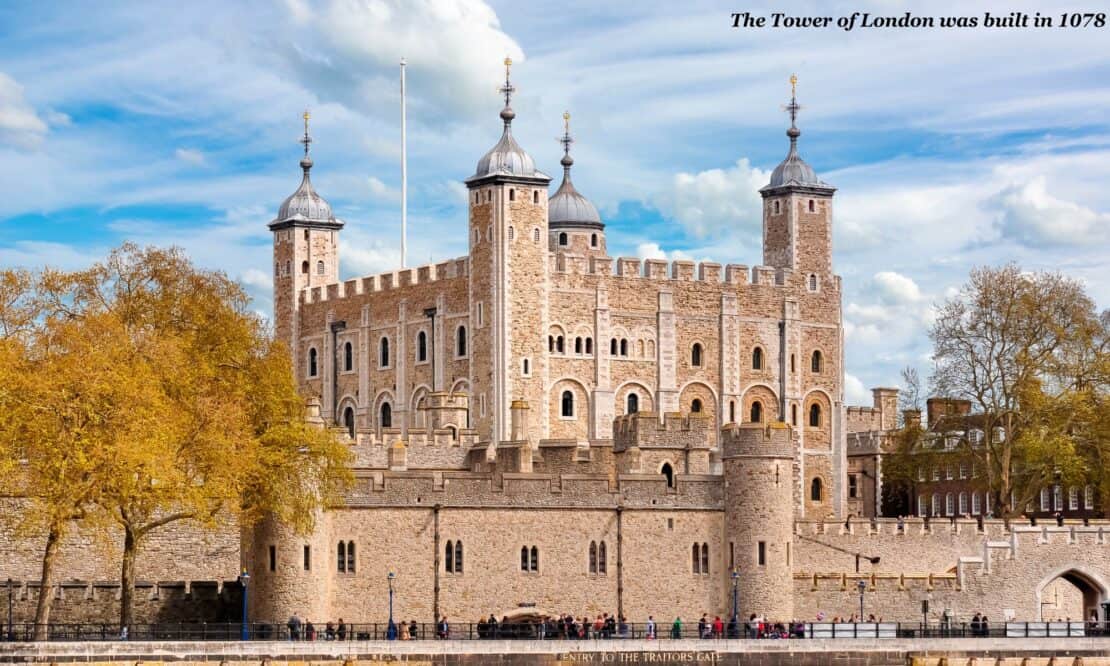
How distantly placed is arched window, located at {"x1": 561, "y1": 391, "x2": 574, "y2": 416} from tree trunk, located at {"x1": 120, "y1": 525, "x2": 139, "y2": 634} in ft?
106

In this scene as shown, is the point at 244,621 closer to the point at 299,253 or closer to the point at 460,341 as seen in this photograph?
the point at 460,341

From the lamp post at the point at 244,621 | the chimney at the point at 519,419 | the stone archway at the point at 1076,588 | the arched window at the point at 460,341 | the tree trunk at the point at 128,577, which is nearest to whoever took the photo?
the lamp post at the point at 244,621

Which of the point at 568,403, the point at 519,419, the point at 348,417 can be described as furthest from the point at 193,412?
the point at 348,417

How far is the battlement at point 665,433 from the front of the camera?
77.1 meters

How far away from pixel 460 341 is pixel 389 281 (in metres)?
7.02

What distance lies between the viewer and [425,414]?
94.9 m

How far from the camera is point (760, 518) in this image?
2761 inches

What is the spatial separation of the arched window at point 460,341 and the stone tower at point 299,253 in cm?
1271

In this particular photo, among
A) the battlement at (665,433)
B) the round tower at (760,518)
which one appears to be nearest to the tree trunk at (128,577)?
the round tower at (760,518)

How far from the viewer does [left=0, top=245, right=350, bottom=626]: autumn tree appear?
6306 cm

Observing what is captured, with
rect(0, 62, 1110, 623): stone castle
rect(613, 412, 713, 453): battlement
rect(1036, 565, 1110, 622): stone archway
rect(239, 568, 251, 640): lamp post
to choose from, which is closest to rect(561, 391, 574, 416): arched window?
rect(0, 62, 1110, 623): stone castle

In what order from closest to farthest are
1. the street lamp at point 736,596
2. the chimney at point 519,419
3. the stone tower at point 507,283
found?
the street lamp at point 736,596 < the chimney at point 519,419 < the stone tower at point 507,283

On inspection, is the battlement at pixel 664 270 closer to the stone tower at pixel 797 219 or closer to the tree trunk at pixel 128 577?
the stone tower at pixel 797 219

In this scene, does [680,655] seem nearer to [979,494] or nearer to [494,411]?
[494,411]
